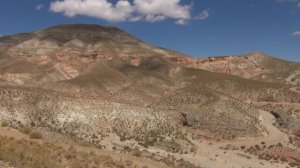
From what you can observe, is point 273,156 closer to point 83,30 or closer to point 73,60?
point 73,60

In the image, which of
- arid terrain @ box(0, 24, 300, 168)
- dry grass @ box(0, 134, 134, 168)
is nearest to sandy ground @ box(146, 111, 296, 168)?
arid terrain @ box(0, 24, 300, 168)

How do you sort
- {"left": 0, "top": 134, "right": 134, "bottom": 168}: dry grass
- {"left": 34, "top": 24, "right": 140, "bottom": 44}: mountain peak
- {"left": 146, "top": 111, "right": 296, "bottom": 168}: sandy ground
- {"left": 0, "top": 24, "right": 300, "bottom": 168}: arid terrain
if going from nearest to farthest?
{"left": 0, "top": 134, "right": 134, "bottom": 168}: dry grass, {"left": 0, "top": 24, "right": 300, "bottom": 168}: arid terrain, {"left": 146, "top": 111, "right": 296, "bottom": 168}: sandy ground, {"left": 34, "top": 24, "right": 140, "bottom": 44}: mountain peak


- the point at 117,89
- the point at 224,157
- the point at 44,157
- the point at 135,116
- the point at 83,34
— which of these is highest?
the point at 83,34

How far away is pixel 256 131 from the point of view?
205 ft

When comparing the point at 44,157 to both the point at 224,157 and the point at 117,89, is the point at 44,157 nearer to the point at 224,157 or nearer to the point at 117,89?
the point at 224,157

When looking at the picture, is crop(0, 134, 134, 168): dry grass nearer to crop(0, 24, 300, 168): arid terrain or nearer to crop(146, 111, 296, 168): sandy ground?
crop(0, 24, 300, 168): arid terrain

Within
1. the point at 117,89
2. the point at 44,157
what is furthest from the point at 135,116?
the point at 117,89

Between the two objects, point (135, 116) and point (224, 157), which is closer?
point (224, 157)

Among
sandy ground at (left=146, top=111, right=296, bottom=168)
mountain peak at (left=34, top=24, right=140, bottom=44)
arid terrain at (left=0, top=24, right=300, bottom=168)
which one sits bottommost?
sandy ground at (left=146, top=111, right=296, bottom=168)

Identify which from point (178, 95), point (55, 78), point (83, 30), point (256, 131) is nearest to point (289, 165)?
point (256, 131)

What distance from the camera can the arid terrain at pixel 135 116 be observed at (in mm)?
27406

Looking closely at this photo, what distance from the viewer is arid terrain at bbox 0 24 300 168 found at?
27.4 metres

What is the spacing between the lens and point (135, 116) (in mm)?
57125

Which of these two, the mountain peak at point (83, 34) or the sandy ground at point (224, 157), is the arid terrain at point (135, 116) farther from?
the mountain peak at point (83, 34)
